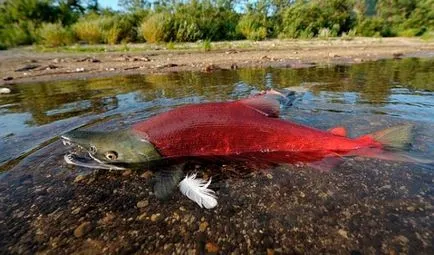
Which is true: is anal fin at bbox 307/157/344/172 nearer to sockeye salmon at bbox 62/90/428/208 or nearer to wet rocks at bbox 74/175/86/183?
sockeye salmon at bbox 62/90/428/208

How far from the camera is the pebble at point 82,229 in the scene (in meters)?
1.94

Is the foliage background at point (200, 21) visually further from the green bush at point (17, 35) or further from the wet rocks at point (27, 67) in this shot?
the wet rocks at point (27, 67)

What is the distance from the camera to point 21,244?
1.86 m

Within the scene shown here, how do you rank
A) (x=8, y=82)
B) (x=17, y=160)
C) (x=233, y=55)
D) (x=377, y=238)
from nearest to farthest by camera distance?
1. (x=377, y=238)
2. (x=17, y=160)
3. (x=8, y=82)
4. (x=233, y=55)

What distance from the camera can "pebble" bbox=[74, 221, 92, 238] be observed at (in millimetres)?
1944

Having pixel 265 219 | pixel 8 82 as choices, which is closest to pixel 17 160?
pixel 265 219

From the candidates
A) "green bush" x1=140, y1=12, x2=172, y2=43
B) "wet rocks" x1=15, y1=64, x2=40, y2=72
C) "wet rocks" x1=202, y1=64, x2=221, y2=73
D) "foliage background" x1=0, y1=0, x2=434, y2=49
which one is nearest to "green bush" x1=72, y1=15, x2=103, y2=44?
"foliage background" x1=0, y1=0, x2=434, y2=49

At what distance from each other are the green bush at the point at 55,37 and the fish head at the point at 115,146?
17308 millimetres

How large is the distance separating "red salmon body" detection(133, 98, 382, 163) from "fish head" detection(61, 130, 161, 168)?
71mm

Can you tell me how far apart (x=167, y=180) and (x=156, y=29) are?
55.2ft

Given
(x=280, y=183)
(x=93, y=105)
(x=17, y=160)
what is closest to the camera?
(x=280, y=183)

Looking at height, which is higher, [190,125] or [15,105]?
[190,125]

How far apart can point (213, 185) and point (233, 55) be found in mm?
10923

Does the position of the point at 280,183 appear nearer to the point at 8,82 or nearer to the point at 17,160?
the point at 17,160
